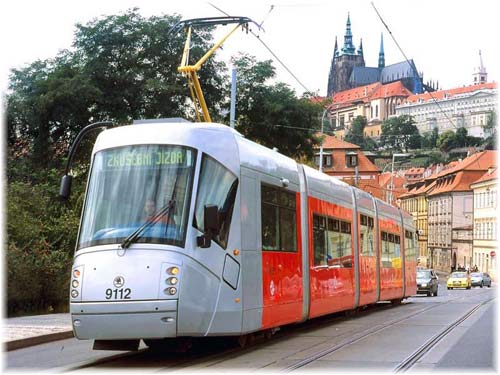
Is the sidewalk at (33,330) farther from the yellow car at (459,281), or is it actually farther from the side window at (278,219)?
the yellow car at (459,281)

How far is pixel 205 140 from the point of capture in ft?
44.0

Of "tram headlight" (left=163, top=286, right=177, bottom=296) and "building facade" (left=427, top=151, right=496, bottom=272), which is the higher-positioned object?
"building facade" (left=427, top=151, right=496, bottom=272)

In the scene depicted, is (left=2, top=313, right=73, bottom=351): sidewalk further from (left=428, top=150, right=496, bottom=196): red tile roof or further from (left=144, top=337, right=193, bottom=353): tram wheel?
(left=428, top=150, right=496, bottom=196): red tile roof

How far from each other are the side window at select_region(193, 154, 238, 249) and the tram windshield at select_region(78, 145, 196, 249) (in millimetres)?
192

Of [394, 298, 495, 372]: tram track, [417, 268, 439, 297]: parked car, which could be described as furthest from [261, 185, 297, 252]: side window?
[417, 268, 439, 297]: parked car

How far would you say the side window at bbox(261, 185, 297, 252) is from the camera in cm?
1504

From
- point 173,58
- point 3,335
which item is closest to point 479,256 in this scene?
point 173,58

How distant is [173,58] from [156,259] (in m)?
26.7

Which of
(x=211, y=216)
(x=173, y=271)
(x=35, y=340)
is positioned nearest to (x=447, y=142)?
(x=35, y=340)

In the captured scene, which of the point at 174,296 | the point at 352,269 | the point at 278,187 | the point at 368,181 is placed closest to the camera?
the point at 174,296

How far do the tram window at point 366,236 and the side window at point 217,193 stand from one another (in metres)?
10.0

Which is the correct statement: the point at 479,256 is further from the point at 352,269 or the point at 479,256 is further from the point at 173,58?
the point at 352,269

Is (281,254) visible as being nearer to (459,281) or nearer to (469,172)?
(459,281)

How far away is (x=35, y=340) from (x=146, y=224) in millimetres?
4648
